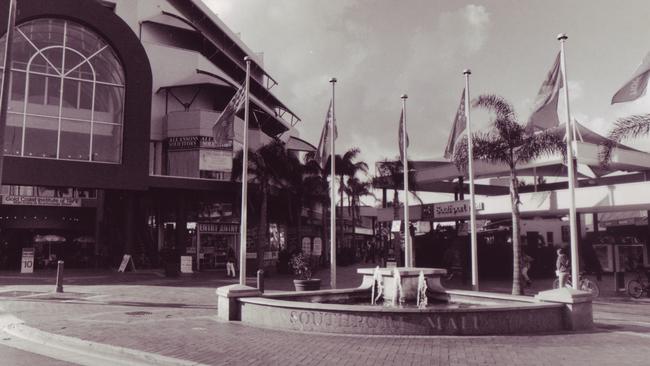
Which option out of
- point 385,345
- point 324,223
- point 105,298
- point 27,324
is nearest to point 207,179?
point 324,223

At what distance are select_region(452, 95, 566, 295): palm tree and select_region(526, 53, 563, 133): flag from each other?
14.6 feet

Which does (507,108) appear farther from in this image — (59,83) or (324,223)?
(59,83)

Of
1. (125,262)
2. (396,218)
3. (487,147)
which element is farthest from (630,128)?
(125,262)

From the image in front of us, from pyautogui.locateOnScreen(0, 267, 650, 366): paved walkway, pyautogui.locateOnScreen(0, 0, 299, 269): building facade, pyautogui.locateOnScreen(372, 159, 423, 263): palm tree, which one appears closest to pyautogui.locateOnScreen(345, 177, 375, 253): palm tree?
pyautogui.locateOnScreen(0, 0, 299, 269): building facade

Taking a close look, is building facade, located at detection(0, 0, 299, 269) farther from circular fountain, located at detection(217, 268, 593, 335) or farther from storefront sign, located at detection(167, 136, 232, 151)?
circular fountain, located at detection(217, 268, 593, 335)

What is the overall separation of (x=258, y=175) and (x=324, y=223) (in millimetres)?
10473

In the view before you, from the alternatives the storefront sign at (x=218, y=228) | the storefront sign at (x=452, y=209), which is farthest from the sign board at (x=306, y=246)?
the storefront sign at (x=452, y=209)

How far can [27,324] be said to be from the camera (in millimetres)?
12633

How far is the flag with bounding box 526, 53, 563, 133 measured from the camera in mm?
17141

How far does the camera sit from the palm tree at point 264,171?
111 feet

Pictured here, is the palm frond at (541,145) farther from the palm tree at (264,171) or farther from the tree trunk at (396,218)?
the palm tree at (264,171)

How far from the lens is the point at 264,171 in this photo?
34.0 metres

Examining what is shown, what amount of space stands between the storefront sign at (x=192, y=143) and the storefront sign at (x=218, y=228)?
226 inches

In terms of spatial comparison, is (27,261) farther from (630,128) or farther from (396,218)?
(630,128)
